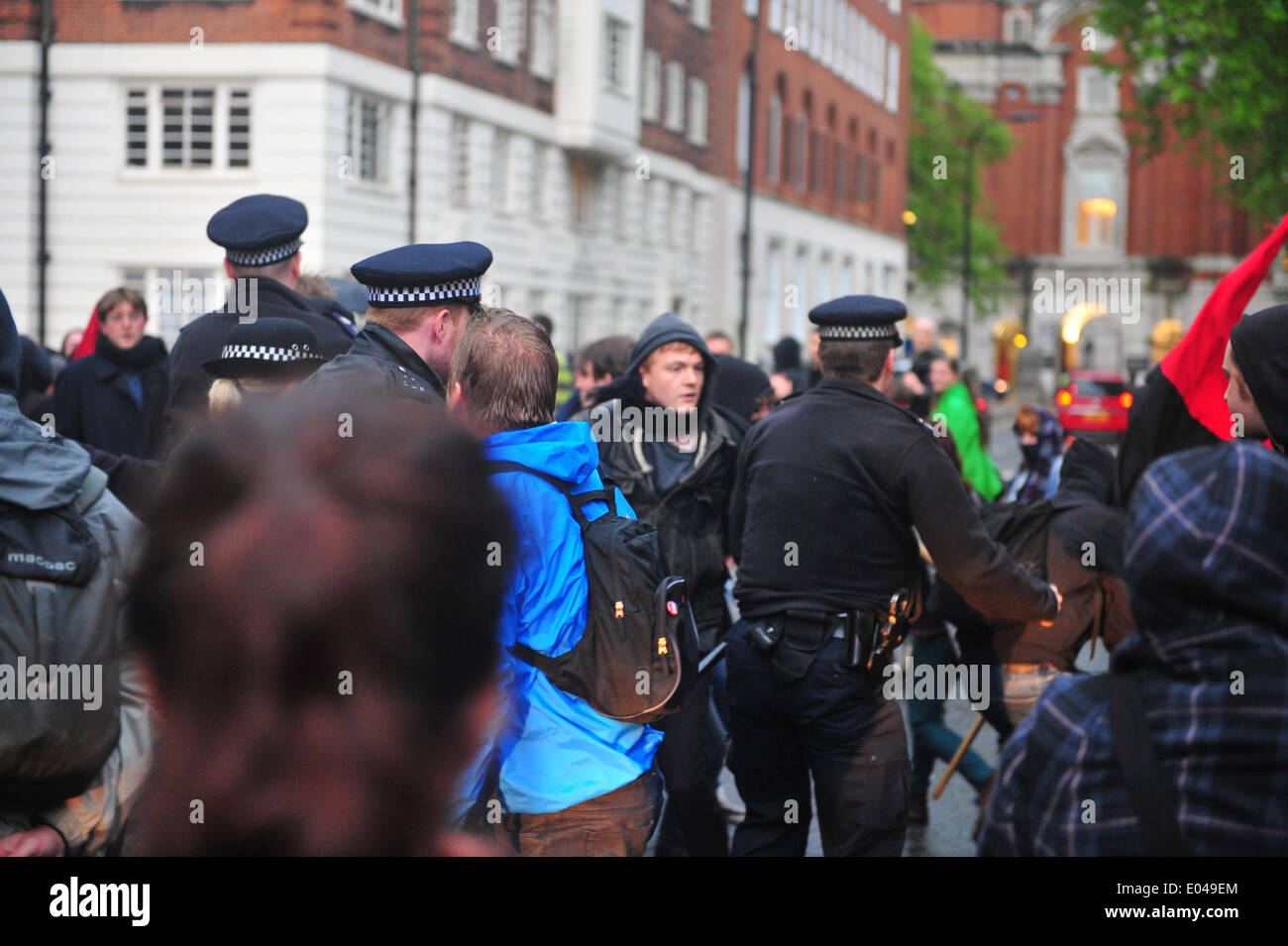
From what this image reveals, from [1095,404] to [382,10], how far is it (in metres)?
21.0

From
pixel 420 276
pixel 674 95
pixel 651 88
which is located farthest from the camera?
pixel 674 95

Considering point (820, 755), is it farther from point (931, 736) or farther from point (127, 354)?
point (127, 354)

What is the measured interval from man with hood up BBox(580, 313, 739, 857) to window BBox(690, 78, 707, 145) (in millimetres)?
37678

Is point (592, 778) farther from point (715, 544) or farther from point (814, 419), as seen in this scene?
point (715, 544)

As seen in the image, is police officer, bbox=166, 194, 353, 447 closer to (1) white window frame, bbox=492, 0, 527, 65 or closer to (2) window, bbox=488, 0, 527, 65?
(2) window, bbox=488, 0, 527, 65

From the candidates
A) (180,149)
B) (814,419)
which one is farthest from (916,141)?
(814,419)

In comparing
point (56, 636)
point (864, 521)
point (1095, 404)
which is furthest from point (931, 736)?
point (1095, 404)

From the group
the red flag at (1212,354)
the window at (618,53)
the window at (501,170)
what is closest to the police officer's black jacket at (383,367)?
the red flag at (1212,354)

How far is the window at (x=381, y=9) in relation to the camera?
27.5 meters

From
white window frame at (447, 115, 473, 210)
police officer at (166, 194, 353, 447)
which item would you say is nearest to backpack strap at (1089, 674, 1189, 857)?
police officer at (166, 194, 353, 447)

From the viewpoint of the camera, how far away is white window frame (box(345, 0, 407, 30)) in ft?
89.9

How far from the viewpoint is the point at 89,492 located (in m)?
3.65

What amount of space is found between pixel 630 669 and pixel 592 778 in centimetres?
28

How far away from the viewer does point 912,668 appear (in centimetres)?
799
